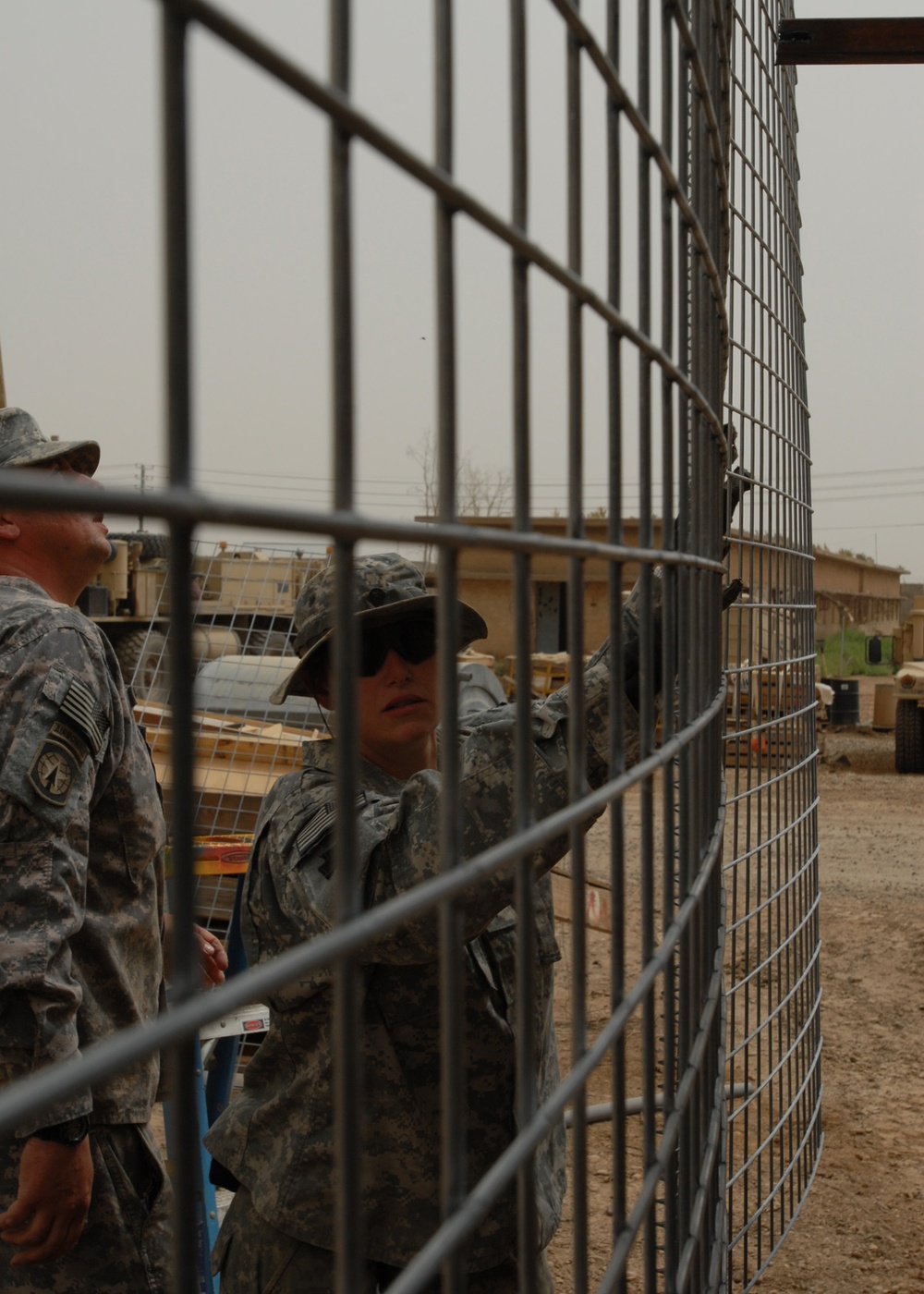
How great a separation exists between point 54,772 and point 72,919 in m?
0.22

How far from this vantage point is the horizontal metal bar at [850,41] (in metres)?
3.68

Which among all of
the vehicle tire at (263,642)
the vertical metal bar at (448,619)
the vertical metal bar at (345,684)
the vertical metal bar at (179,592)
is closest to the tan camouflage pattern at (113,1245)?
the vertical metal bar at (448,619)

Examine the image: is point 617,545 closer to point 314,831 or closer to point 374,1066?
point 314,831

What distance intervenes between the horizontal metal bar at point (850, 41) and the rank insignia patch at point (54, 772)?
8.73 ft

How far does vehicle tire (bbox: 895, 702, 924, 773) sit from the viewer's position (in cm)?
1540

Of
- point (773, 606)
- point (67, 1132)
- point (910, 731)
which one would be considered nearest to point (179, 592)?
point (67, 1132)

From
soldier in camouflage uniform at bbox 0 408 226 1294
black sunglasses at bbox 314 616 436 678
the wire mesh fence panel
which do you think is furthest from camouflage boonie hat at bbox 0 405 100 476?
the wire mesh fence panel

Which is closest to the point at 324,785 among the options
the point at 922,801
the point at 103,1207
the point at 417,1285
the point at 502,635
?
the point at 103,1207

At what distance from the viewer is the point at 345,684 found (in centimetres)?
57

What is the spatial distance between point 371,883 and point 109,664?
2.63 feet

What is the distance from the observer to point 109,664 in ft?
7.19

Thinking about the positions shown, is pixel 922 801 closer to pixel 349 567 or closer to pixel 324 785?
pixel 324 785

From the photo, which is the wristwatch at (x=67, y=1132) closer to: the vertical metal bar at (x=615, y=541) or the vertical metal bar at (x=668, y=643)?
the vertical metal bar at (x=668, y=643)

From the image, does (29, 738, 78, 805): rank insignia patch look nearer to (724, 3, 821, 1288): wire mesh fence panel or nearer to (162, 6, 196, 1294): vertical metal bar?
(724, 3, 821, 1288): wire mesh fence panel
